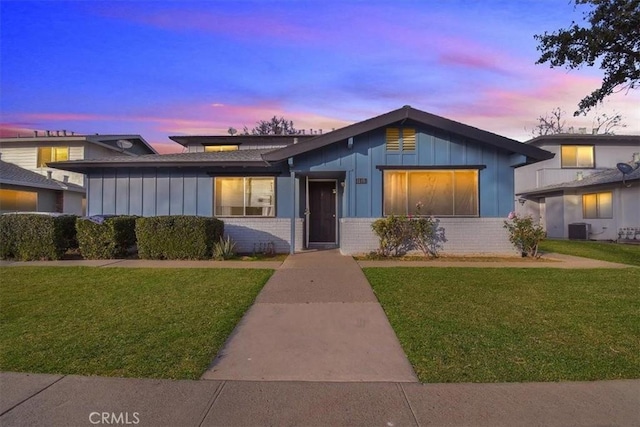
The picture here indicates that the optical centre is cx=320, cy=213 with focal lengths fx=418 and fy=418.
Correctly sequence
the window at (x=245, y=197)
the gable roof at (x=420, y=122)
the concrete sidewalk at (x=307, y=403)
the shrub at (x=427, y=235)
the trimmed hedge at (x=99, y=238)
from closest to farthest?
the concrete sidewalk at (x=307, y=403) < the trimmed hedge at (x=99, y=238) < the gable roof at (x=420, y=122) < the shrub at (x=427, y=235) < the window at (x=245, y=197)

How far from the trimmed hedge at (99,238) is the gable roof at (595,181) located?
19.9m

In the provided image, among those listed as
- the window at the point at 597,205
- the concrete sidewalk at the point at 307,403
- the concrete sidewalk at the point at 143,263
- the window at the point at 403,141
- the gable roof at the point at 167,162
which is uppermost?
the window at the point at 403,141

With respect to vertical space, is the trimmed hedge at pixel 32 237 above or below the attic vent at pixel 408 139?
below

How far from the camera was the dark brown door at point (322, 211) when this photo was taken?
46.7ft

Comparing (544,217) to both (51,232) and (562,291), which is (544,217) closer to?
(562,291)

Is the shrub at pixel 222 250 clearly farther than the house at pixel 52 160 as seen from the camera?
No

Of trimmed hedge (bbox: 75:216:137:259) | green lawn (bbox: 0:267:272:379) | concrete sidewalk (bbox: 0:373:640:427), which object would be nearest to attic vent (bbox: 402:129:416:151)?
green lawn (bbox: 0:267:272:379)

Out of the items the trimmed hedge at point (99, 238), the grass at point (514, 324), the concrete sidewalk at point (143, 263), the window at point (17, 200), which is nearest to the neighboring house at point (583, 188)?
the grass at point (514, 324)

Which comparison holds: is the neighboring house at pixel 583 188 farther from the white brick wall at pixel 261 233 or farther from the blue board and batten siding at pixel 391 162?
the white brick wall at pixel 261 233

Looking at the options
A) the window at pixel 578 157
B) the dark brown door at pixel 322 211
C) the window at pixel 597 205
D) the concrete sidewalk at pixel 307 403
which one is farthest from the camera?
the window at pixel 578 157

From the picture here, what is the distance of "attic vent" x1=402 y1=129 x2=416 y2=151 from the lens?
12172 mm

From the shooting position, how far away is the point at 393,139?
1220 cm

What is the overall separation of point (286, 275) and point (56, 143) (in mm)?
23248

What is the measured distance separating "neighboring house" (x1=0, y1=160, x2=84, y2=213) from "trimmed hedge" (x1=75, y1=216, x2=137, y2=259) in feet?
39.6
